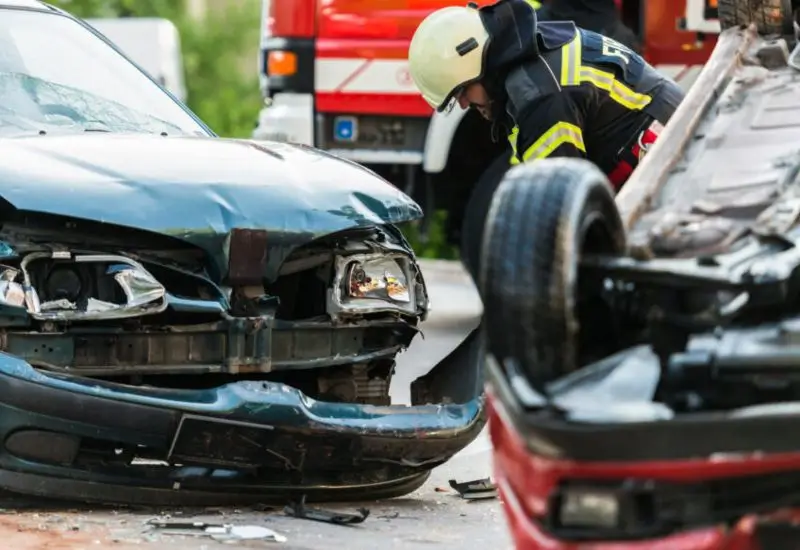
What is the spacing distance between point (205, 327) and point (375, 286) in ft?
2.09

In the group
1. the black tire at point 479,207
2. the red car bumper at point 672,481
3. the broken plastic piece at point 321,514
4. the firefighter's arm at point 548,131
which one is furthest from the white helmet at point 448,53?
the red car bumper at point 672,481

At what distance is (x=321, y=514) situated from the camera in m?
5.84

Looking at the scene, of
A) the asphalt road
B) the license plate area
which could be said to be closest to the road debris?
the asphalt road

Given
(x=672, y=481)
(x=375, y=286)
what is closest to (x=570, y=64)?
(x=375, y=286)

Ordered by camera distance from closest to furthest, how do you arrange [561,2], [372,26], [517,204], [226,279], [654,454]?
[654,454], [517,204], [226,279], [561,2], [372,26]

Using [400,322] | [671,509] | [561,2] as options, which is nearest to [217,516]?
[400,322]

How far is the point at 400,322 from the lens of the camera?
6.01 metres

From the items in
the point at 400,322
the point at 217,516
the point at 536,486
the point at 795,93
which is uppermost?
the point at 795,93

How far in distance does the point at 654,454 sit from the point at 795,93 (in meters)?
1.91

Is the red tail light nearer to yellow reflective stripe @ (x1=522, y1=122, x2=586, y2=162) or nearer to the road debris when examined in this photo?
yellow reflective stripe @ (x1=522, y1=122, x2=586, y2=162)

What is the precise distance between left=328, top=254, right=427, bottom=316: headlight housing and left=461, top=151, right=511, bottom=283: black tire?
A: 2623mm

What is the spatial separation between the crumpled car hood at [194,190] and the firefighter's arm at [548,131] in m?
0.44

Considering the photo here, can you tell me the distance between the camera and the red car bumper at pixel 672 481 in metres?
3.60

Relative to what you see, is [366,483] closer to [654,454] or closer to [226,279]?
[226,279]
